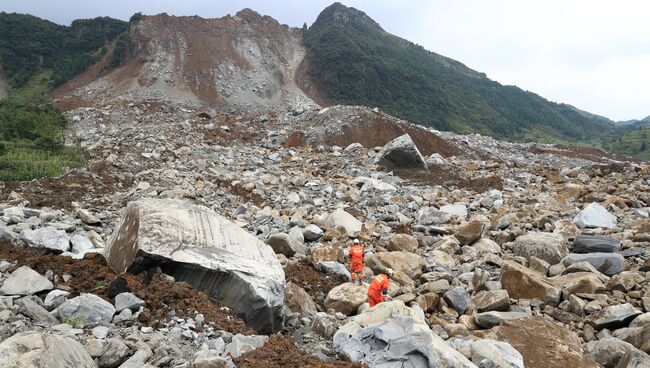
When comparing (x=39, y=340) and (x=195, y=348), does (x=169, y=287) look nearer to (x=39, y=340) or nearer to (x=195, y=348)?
(x=195, y=348)

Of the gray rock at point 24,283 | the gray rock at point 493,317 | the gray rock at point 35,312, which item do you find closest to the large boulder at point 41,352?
the gray rock at point 35,312

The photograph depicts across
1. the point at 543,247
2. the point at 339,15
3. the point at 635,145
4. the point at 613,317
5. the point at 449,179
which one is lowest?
the point at 613,317

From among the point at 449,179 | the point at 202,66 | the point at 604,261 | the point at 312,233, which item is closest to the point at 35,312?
the point at 312,233

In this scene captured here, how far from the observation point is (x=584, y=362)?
5.94 meters

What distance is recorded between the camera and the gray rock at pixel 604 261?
8.80 metres

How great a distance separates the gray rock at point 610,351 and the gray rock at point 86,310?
6.45m

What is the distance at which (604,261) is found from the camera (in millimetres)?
8945

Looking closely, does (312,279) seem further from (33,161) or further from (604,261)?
(33,161)

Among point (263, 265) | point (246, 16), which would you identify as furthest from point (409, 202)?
point (246, 16)

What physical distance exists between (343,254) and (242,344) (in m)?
5.47

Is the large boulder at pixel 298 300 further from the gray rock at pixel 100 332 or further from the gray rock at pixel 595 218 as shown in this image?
the gray rock at pixel 595 218

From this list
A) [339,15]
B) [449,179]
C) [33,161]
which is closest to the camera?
[33,161]

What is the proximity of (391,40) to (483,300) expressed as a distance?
103160 mm

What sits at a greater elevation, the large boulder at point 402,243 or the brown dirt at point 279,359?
the large boulder at point 402,243
